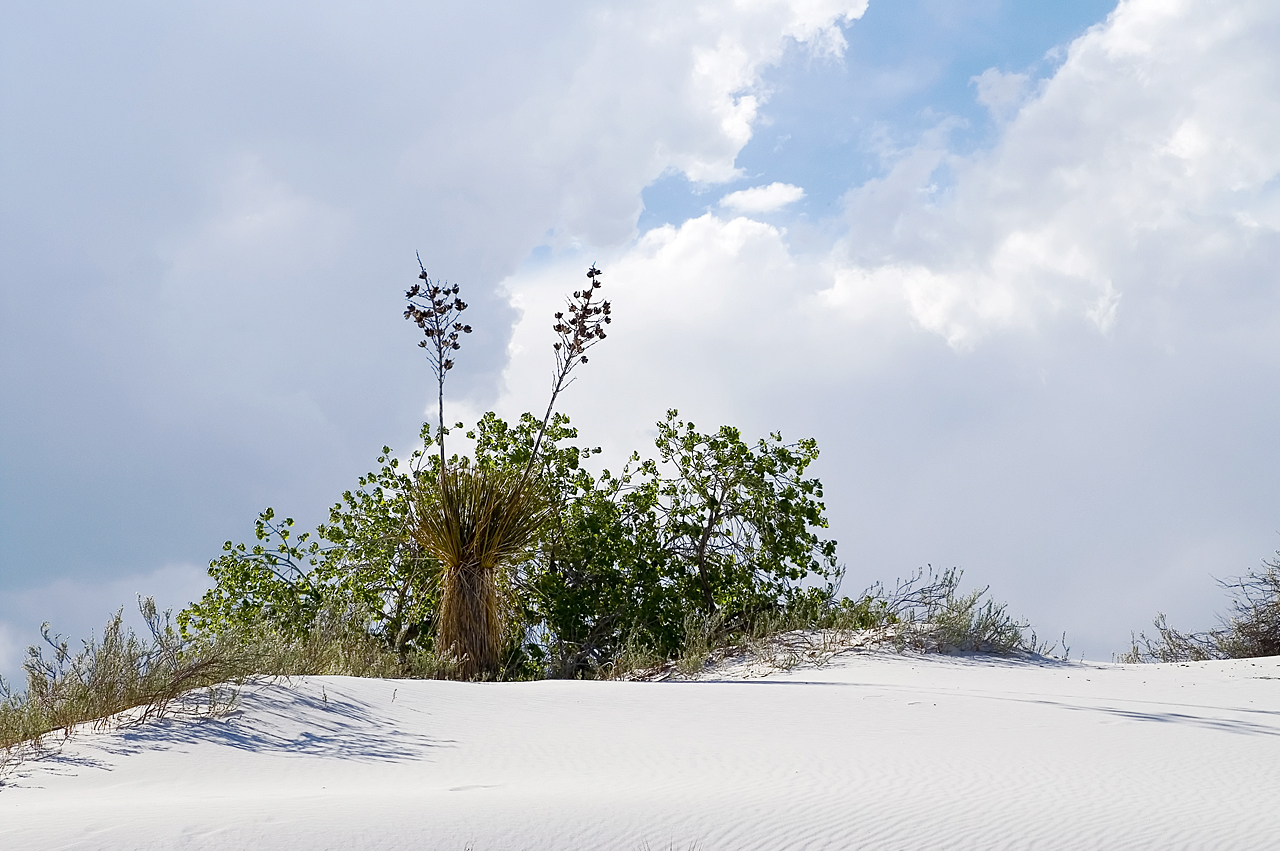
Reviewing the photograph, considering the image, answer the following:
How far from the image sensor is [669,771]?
522cm

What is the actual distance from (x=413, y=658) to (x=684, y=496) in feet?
16.0

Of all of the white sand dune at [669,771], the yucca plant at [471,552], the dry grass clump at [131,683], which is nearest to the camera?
the white sand dune at [669,771]

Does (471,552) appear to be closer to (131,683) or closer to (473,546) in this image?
(473,546)

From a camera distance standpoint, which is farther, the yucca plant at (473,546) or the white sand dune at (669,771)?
the yucca plant at (473,546)

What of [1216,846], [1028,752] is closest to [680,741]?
[1028,752]

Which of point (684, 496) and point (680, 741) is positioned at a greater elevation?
point (684, 496)

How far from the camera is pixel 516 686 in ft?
25.1

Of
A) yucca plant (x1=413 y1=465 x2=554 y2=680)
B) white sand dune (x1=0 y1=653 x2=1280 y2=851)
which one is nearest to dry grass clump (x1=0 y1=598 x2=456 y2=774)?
white sand dune (x1=0 y1=653 x2=1280 y2=851)

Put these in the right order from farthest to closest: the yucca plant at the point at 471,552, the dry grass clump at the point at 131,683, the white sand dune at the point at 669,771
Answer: the yucca plant at the point at 471,552 < the dry grass clump at the point at 131,683 < the white sand dune at the point at 669,771

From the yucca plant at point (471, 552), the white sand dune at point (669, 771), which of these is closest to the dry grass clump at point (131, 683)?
the white sand dune at point (669, 771)

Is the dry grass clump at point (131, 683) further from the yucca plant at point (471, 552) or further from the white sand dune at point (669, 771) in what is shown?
the yucca plant at point (471, 552)

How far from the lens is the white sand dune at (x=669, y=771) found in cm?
389

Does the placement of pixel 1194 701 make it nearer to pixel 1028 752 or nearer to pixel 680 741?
pixel 1028 752

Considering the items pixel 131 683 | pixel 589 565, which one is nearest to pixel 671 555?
pixel 589 565
